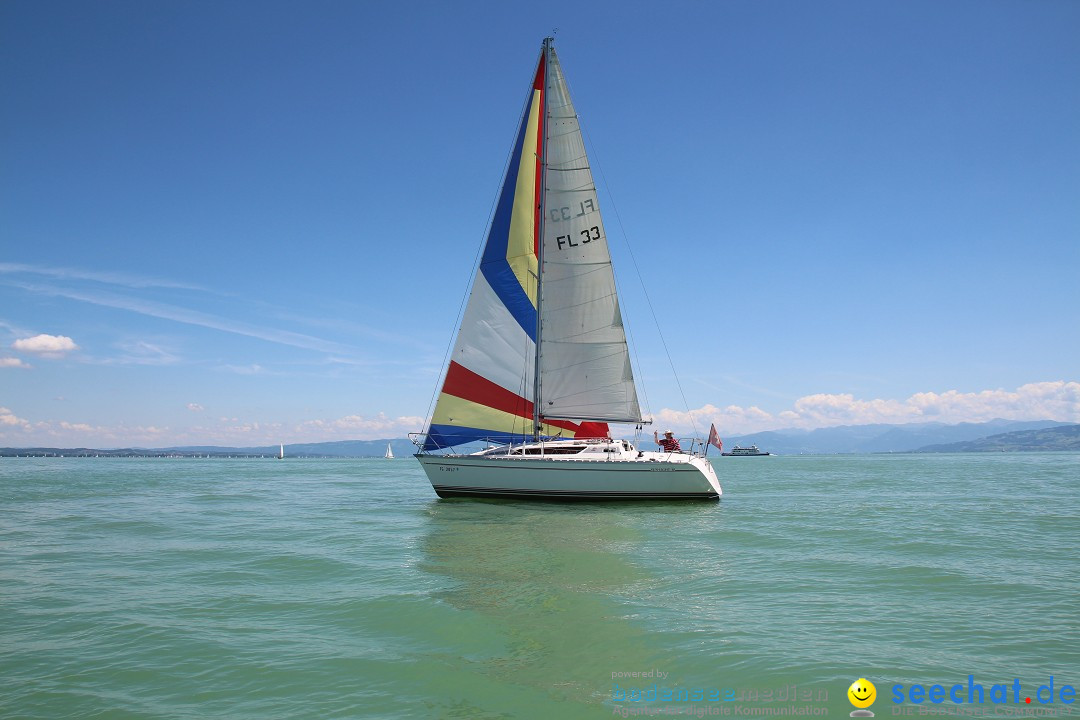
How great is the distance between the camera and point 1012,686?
18.2ft

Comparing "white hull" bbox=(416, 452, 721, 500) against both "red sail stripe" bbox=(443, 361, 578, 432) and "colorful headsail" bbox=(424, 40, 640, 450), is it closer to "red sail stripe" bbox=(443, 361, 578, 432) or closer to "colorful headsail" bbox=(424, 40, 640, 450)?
"colorful headsail" bbox=(424, 40, 640, 450)

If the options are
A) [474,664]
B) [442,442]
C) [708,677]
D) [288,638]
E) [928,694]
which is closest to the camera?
[928,694]

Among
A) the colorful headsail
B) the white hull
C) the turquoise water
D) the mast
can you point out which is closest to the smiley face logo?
the turquoise water

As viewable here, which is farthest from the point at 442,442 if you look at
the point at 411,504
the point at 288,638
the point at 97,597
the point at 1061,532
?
the point at 1061,532

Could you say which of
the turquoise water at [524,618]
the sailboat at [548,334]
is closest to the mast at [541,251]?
the sailboat at [548,334]

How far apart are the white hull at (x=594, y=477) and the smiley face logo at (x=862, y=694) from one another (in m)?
14.3

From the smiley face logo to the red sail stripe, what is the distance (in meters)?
17.0

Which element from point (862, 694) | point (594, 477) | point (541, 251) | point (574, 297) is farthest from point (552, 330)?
point (862, 694)

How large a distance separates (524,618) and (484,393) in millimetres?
14429

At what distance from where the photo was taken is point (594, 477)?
64.8 ft

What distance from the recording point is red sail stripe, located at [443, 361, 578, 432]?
22.0 meters

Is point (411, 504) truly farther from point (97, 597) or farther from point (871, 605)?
point (871, 605)

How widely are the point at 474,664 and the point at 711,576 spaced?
17.4 feet

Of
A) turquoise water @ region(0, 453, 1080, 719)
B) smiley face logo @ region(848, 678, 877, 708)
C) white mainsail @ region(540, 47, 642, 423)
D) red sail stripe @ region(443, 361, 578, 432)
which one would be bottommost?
turquoise water @ region(0, 453, 1080, 719)
